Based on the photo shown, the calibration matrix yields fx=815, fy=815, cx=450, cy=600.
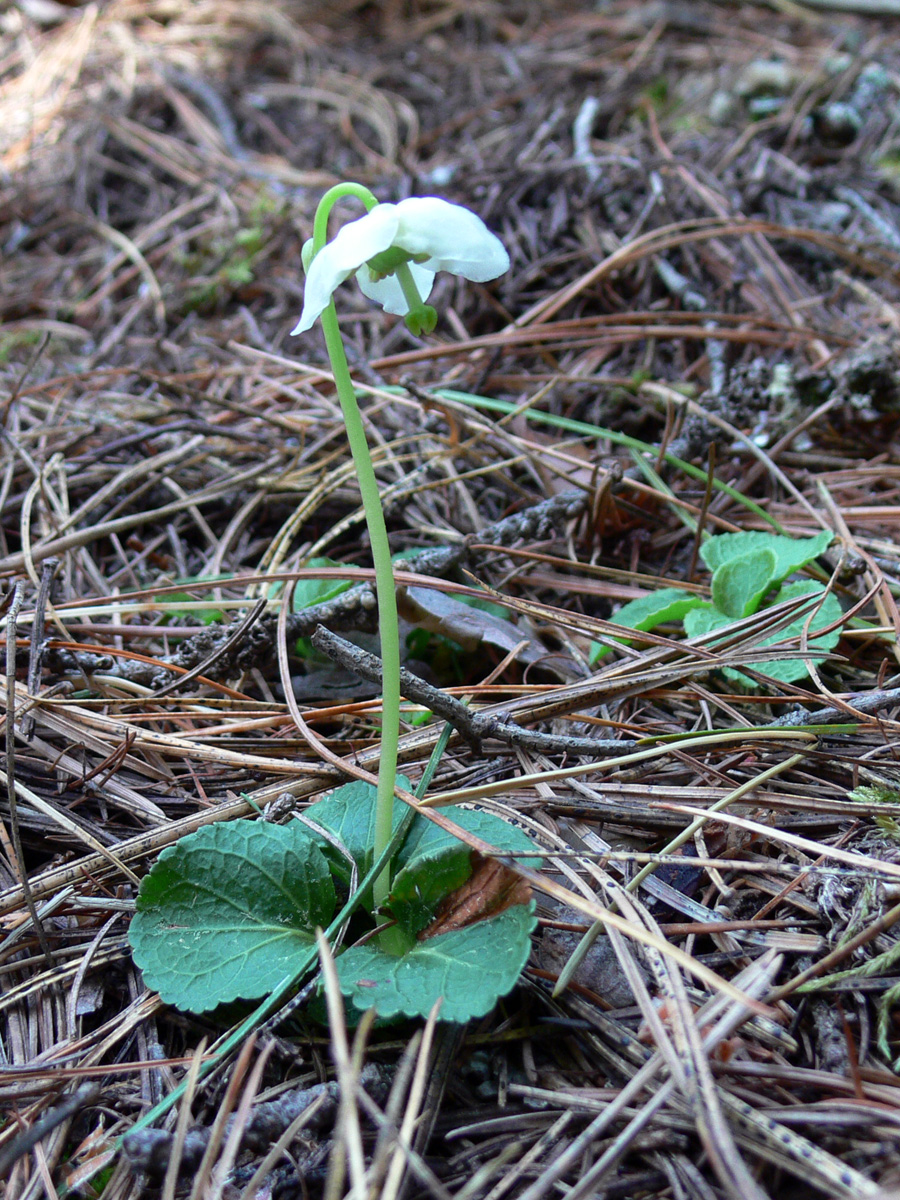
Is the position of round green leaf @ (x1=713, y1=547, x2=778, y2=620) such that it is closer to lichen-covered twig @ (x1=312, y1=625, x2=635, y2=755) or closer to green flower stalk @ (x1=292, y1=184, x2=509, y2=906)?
lichen-covered twig @ (x1=312, y1=625, x2=635, y2=755)

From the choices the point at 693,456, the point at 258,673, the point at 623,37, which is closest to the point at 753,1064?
the point at 258,673

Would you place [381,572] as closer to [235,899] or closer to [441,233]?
[441,233]

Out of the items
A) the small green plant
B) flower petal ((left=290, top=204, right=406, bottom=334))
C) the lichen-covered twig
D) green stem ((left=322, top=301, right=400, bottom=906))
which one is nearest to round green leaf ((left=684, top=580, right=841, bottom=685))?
the lichen-covered twig

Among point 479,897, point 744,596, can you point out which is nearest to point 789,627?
point 744,596

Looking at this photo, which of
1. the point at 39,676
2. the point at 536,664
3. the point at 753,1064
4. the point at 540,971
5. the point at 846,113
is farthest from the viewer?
the point at 846,113

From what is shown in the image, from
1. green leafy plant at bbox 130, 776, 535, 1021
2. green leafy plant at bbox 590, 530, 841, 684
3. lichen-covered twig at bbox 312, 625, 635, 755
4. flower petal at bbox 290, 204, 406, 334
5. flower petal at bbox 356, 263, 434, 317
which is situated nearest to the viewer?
flower petal at bbox 290, 204, 406, 334

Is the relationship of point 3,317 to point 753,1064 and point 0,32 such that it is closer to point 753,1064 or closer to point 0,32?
point 0,32

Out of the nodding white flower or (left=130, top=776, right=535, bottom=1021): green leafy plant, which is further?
(left=130, top=776, right=535, bottom=1021): green leafy plant
